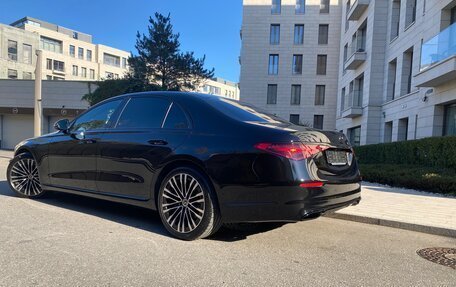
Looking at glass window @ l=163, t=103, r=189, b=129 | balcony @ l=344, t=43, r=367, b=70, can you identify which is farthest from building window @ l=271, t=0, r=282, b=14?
glass window @ l=163, t=103, r=189, b=129

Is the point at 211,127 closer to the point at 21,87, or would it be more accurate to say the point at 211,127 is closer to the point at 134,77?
the point at 134,77

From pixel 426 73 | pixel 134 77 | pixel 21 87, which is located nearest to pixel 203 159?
pixel 426 73

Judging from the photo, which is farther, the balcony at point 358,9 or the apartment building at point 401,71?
the balcony at point 358,9

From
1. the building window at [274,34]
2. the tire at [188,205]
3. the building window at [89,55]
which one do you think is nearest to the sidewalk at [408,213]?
the tire at [188,205]

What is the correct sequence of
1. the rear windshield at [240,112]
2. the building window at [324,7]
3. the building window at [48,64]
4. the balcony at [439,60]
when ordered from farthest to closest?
the building window at [48,64] < the building window at [324,7] < the balcony at [439,60] < the rear windshield at [240,112]

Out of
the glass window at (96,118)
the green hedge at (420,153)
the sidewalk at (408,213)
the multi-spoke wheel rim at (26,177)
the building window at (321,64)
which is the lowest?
the sidewalk at (408,213)

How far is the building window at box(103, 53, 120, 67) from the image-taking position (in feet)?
247

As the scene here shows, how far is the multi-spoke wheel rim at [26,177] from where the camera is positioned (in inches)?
248

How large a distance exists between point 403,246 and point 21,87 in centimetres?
3499

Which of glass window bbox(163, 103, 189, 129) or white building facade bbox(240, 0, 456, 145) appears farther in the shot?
white building facade bbox(240, 0, 456, 145)

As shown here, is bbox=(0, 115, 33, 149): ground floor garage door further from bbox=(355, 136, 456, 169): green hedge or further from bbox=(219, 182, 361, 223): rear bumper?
bbox=(219, 182, 361, 223): rear bumper

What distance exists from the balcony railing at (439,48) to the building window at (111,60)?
6889 cm

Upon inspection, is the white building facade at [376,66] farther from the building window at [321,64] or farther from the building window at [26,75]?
the building window at [26,75]

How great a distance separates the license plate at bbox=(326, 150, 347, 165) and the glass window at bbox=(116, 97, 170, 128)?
2074 mm
